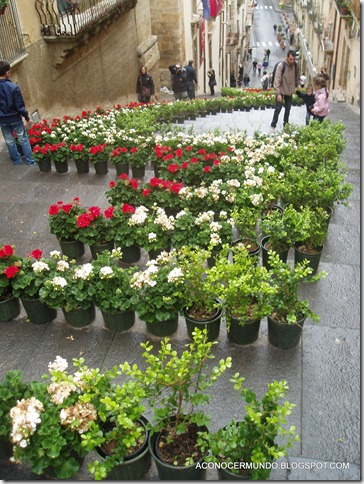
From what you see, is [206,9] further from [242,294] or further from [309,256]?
[242,294]

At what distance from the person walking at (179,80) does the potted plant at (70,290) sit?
1267 centimetres

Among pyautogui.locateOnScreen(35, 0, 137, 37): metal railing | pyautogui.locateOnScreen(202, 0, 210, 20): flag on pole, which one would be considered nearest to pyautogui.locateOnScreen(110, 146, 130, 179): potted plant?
pyautogui.locateOnScreen(35, 0, 137, 37): metal railing

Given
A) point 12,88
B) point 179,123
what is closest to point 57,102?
point 179,123

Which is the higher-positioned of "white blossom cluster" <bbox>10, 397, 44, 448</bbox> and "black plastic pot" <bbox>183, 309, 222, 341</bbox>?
"white blossom cluster" <bbox>10, 397, 44, 448</bbox>

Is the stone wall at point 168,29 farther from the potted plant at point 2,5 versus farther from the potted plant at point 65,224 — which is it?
the potted plant at point 65,224

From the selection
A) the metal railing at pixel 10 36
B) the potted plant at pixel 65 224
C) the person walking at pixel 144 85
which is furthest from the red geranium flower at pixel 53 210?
the person walking at pixel 144 85

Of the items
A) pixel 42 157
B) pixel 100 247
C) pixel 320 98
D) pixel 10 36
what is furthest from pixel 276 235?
pixel 10 36

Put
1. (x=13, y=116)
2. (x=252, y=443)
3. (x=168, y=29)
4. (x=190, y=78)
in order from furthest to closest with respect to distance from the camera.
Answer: (x=168, y=29)
(x=190, y=78)
(x=13, y=116)
(x=252, y=443)

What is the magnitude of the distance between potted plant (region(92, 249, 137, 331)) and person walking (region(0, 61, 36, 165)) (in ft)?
14.0

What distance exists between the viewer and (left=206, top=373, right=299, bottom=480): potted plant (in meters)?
3.12

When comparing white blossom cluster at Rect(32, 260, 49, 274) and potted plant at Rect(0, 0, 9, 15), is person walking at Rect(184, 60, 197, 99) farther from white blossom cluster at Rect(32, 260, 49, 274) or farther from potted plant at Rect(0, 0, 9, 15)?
white blossom cluster at Rect(32, 260, 49, 274)

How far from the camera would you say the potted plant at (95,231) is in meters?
5.90

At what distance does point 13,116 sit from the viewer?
8.21 m

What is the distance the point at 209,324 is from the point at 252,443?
1.52 m
